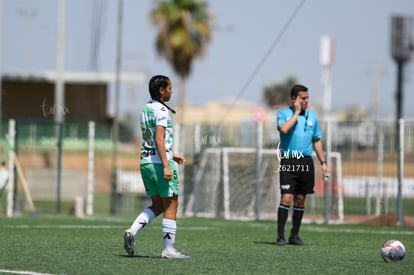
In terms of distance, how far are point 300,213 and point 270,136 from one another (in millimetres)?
10741

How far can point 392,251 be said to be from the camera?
11.8 metres

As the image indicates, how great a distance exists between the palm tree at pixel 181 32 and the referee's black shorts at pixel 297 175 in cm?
4560

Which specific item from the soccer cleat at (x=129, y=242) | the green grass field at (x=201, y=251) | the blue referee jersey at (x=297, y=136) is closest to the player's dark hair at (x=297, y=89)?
the blue referee jersey at (x=297, y=136)

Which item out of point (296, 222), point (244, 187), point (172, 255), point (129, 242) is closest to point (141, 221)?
point (129, 242)

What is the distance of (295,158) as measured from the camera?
14461 mm

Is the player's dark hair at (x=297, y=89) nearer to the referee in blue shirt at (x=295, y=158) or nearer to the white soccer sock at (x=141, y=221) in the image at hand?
the referee in blue shirt at (x=295, y=158)

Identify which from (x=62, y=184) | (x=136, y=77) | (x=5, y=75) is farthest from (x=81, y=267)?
(x=136, y=77)

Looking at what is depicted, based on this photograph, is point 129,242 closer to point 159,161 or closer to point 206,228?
point 159,161

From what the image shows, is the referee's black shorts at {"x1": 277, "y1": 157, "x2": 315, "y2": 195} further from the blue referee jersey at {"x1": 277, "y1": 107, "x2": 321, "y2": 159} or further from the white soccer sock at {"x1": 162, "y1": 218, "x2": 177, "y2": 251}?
the white soccer sock at {"x1": 162, "y1": 218, "x2": 177, "y2": 251}

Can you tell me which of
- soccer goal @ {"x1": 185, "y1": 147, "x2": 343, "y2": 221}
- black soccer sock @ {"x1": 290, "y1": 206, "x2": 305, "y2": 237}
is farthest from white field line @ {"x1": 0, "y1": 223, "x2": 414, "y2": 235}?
soccer goal @ {"x1": 185, "y1": 147, "x2": 343, "y2": 221}

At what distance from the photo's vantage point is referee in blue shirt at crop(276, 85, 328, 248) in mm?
14422

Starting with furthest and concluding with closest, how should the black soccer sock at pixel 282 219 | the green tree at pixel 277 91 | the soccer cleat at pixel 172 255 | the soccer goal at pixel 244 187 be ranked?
the green tree at pixel 277 91, the soccer goal at pixel 244 187, the black soccer sock at pixel 282 219, the soccer cleat at pixel 172 255

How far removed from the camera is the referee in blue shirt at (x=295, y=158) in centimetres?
1442

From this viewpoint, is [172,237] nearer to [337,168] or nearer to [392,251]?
[392,251]
